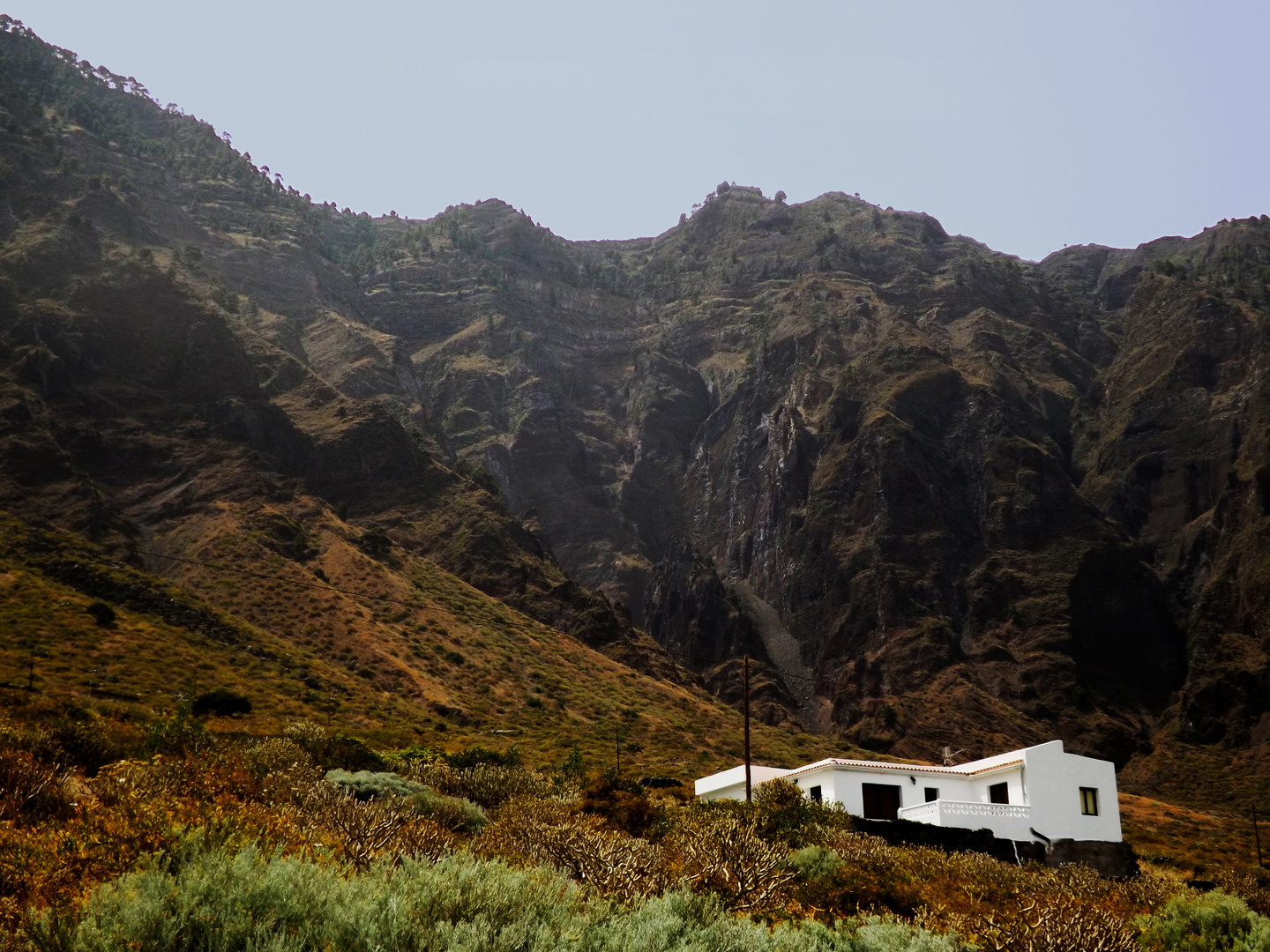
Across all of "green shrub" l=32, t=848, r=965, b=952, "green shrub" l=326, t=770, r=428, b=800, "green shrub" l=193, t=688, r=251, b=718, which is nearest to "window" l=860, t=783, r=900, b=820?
"green shrub" l=326, t=770, r=428, b=800

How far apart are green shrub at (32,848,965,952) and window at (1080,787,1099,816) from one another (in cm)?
4183

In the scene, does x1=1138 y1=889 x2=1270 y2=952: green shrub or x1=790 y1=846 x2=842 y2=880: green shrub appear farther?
x1=790 y1=846 x2=842 y2=880: green shrub

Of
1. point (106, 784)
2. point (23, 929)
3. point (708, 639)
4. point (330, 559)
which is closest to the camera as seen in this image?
point (23, 929)

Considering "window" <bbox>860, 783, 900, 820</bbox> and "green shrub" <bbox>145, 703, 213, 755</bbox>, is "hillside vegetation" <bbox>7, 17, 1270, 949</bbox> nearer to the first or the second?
"green shrub" <bbox>145, 703, 213, 755</bbox>

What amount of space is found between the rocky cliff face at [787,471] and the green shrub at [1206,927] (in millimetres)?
89570

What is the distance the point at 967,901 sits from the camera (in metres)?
22.5

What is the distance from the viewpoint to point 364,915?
375 inches

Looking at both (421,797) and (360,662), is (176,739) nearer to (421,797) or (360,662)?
(421,797)

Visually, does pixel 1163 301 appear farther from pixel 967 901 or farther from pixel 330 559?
pixel 967 901

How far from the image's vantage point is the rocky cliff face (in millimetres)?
114062

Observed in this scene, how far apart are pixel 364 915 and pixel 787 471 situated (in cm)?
17171

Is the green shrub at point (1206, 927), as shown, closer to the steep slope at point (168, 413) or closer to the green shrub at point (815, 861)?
the green shrub at point (815, 861)

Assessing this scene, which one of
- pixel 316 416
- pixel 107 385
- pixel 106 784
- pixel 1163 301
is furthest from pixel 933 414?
pixel 106 784

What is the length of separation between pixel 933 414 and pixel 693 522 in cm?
4901
